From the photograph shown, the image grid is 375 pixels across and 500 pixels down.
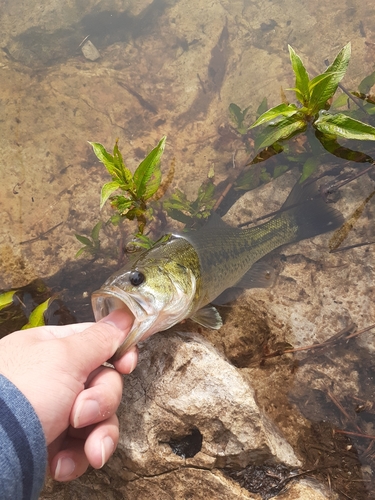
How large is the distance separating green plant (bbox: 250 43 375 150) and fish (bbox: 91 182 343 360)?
971mm

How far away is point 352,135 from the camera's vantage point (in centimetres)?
333

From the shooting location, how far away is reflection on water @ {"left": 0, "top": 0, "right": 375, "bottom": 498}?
337 centimetres

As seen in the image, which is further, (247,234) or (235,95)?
(235,95)

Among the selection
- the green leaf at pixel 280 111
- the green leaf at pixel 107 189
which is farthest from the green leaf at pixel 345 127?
the green leaf at pixel 107 189

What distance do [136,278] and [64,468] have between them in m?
1.25

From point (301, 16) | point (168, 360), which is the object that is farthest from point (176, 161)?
point (301, 16)

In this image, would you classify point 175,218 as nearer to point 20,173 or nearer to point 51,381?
point 20,173

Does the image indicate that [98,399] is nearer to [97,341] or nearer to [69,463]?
[97,341]

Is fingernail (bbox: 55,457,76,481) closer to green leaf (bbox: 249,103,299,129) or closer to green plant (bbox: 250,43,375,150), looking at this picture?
green plant (bbox: 250,43,375,150)

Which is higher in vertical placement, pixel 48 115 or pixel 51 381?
pixel 48 115

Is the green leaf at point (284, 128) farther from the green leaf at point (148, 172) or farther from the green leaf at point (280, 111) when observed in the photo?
the green leaf at point (148, 172)

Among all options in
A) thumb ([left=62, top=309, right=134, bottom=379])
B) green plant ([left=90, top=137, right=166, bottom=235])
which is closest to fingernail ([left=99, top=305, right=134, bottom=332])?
thumb ([left=62, top=309, right=134, bottom=379])

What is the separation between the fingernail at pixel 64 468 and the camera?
214 centimetres

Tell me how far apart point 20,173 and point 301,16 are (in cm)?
561
